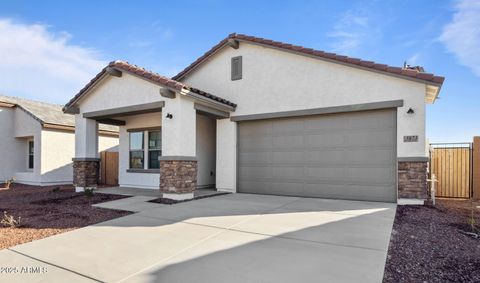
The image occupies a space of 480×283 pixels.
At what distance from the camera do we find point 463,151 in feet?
34.8

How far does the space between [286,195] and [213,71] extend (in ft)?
19.6

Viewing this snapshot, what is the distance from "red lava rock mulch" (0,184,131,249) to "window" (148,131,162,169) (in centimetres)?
258

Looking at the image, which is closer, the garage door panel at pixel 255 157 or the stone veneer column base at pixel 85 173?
the garage door panel at pixel 255 157

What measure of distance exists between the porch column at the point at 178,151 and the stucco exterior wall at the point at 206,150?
2.80 meters

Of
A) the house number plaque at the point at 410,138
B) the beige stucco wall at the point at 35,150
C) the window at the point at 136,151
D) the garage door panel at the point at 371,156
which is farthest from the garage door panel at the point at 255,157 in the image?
the beige stucco wall at the point at 35,150

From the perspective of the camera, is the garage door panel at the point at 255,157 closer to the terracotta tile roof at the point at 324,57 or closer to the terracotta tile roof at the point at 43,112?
the terracotta tile roof at the point at 324,57

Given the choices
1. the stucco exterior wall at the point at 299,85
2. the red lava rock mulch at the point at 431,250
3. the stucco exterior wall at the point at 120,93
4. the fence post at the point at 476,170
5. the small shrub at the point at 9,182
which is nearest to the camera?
the red lava rock mulch at the point at 431,250

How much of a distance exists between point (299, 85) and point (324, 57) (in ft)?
4.12

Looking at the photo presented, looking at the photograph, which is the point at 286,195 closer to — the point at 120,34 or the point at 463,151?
the point at 463,151

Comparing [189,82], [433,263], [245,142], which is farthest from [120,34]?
[433,263]

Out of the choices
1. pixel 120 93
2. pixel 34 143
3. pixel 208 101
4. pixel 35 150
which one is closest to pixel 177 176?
pixel 208 101

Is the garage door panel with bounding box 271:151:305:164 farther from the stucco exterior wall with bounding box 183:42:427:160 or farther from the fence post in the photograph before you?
the fence post

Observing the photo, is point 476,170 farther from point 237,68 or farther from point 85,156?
point 85,156

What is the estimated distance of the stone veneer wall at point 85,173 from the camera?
11.9 metres
